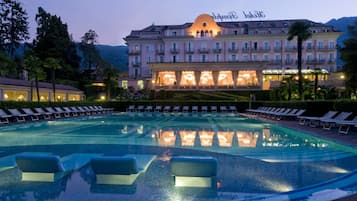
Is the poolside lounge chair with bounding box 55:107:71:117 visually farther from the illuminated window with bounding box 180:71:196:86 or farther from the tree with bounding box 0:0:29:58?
the tree with bounding box 0:0:29:58

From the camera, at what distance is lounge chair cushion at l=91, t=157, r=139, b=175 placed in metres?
5.45

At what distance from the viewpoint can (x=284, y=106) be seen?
74.9ft

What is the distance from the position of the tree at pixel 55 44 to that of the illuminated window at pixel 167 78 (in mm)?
16650

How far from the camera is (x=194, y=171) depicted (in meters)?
5.30

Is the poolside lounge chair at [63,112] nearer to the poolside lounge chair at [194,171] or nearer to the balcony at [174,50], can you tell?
the poolside lounge chair at [194,171]

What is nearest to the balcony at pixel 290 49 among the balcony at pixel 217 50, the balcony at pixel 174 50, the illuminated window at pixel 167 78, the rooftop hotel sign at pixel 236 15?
the rooftop hotel sign at pixel 236 15

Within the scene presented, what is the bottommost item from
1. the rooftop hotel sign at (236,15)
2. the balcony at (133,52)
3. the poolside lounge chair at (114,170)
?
the poolside lounge chair at (114,170)

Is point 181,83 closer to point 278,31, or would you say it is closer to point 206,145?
point 278,31

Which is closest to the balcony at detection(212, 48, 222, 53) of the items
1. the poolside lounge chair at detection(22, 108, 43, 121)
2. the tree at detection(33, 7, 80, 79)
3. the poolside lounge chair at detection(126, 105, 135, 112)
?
the tree at detection(33, 7, 80, 79)

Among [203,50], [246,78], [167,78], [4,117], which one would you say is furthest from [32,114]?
[203,50]

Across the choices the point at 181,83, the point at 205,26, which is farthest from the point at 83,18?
the point at 181,83

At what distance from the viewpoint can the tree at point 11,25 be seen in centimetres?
5388

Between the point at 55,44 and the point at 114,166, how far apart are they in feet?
181

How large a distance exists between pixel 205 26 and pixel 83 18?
86.8m
